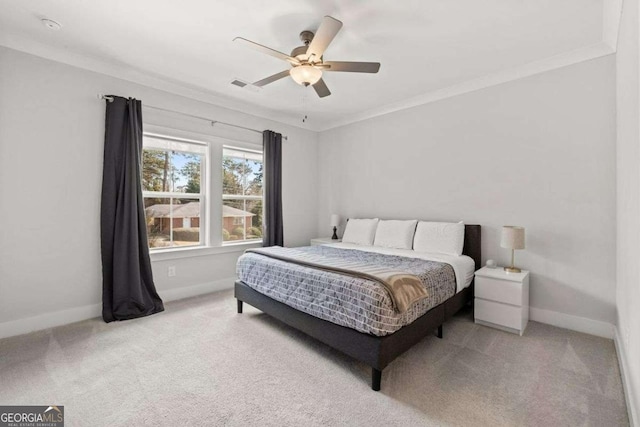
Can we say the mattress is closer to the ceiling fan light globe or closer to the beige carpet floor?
the beige carpet floor

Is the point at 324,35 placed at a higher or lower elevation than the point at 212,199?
higher

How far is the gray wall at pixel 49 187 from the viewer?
2531 mm

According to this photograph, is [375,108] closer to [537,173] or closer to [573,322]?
[537,173]

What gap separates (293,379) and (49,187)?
2887mm

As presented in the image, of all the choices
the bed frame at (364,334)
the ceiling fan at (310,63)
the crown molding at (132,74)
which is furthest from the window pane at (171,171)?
the ceiling fan at (310,63)

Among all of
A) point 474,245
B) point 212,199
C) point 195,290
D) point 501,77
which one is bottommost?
point 195,290

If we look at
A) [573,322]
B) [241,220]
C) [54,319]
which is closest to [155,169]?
[241,220]

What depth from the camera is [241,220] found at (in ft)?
14.4

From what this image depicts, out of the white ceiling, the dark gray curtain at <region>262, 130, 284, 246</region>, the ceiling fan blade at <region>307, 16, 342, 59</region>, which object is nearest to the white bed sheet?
the dark gray curtain at <region>262, 130, 284, 246</region>

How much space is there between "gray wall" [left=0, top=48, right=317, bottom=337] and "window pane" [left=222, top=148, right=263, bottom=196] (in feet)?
3.81

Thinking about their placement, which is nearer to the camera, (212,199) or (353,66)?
(353,66)

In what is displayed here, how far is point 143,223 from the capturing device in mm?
3141

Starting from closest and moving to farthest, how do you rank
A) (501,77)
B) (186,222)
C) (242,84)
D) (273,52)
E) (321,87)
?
(273,52)
(321,87)
(501,77)
(242,84)
(186,222)

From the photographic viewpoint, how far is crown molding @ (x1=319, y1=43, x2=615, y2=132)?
2.63 metres
